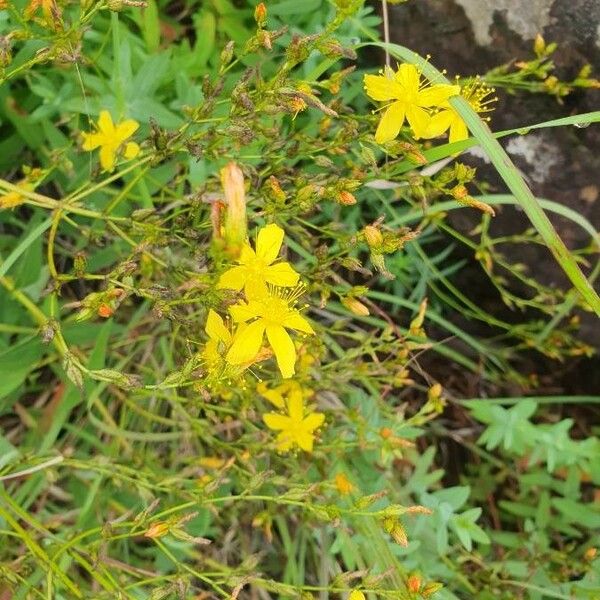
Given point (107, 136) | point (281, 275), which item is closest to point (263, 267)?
point (281, 275)

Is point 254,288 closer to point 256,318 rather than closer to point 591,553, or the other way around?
point 256,318

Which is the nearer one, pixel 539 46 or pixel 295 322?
pixel 295 322

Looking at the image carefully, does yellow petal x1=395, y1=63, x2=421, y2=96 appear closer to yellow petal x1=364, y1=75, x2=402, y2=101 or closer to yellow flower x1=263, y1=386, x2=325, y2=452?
yellow petal x1=364, y1=75, x2=402, y2=101

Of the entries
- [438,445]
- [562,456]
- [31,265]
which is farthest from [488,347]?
[31,265]

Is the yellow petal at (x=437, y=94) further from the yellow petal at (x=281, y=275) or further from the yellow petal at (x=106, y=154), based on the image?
the yellow petal at (x=106, y=154)

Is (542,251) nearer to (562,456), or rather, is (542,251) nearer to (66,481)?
(562,456)

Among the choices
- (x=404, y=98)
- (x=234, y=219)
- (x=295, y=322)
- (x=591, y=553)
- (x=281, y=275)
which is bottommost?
(x=591, y=553)
